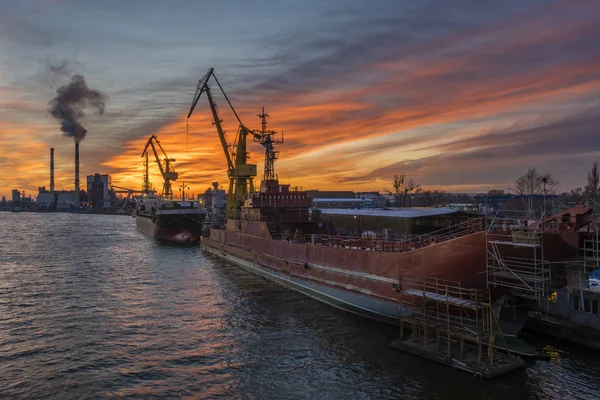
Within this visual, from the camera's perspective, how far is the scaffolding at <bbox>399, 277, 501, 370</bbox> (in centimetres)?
1869

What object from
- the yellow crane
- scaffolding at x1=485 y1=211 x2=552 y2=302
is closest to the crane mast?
the yellow crane

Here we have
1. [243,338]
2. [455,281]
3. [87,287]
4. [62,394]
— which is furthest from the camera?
[87,287]

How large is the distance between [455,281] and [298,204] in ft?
80.1

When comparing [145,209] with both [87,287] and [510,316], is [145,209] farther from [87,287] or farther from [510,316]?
[510,316]

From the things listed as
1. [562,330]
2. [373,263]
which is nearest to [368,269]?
[373,263]

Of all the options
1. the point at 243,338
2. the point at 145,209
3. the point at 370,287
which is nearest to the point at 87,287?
the point at 243,338

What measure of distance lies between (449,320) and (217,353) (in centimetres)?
1224

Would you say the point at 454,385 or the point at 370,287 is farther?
the point at 370,287

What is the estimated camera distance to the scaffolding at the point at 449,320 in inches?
736

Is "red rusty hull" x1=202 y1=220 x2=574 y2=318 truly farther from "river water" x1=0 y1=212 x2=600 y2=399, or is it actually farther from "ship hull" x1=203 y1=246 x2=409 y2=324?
"river water" x1=0 y1=212 x2=600 y2=399

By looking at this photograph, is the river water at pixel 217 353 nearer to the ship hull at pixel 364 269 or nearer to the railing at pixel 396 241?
the ship hull at pixel 364 269

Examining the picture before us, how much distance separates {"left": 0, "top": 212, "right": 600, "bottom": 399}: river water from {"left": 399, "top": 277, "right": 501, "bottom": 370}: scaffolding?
145cm

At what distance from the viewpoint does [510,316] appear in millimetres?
22688

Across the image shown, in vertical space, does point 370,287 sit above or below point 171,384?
above
